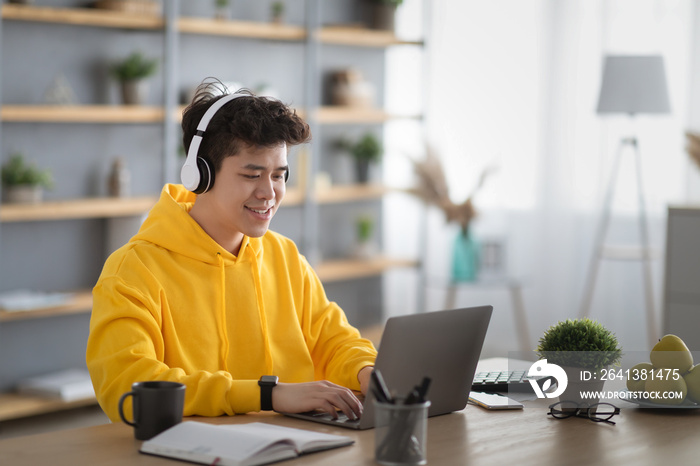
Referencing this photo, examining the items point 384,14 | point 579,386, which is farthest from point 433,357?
point 384,14

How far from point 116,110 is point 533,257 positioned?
8.78 ft

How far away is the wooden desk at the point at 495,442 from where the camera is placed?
145 cm

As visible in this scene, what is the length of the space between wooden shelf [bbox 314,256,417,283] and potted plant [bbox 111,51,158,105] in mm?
1342

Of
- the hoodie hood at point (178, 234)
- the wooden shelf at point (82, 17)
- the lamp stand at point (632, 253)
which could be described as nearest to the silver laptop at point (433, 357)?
the hoodie hood at point (178, 234)

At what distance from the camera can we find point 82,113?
13.1ft

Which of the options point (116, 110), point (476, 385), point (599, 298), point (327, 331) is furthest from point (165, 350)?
point (599, 298)

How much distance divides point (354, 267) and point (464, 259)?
60 cm

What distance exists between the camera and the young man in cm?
187

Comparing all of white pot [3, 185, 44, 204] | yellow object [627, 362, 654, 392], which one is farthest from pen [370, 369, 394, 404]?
white pot [3, 185, 44, 204]

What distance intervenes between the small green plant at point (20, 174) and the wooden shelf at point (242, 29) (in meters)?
0.95

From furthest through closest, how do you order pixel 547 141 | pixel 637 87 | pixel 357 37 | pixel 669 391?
1. pixel 547 141
2. pixel 357 37
3. pixel 637 87
4. pixel 669 391

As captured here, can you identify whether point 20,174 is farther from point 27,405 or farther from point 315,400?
point 315,400

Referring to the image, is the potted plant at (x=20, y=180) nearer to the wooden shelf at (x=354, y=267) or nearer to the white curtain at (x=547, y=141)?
the wooden shelf at (x=354, y=267)

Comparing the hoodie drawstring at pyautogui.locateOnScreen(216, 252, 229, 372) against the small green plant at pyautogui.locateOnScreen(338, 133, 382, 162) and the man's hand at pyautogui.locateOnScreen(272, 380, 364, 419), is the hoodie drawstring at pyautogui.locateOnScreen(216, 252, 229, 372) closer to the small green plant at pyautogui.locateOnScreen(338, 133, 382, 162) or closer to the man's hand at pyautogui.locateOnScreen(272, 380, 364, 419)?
the man's hand at pyautogui.locateOnScreen(272, 380, 364, 419)
